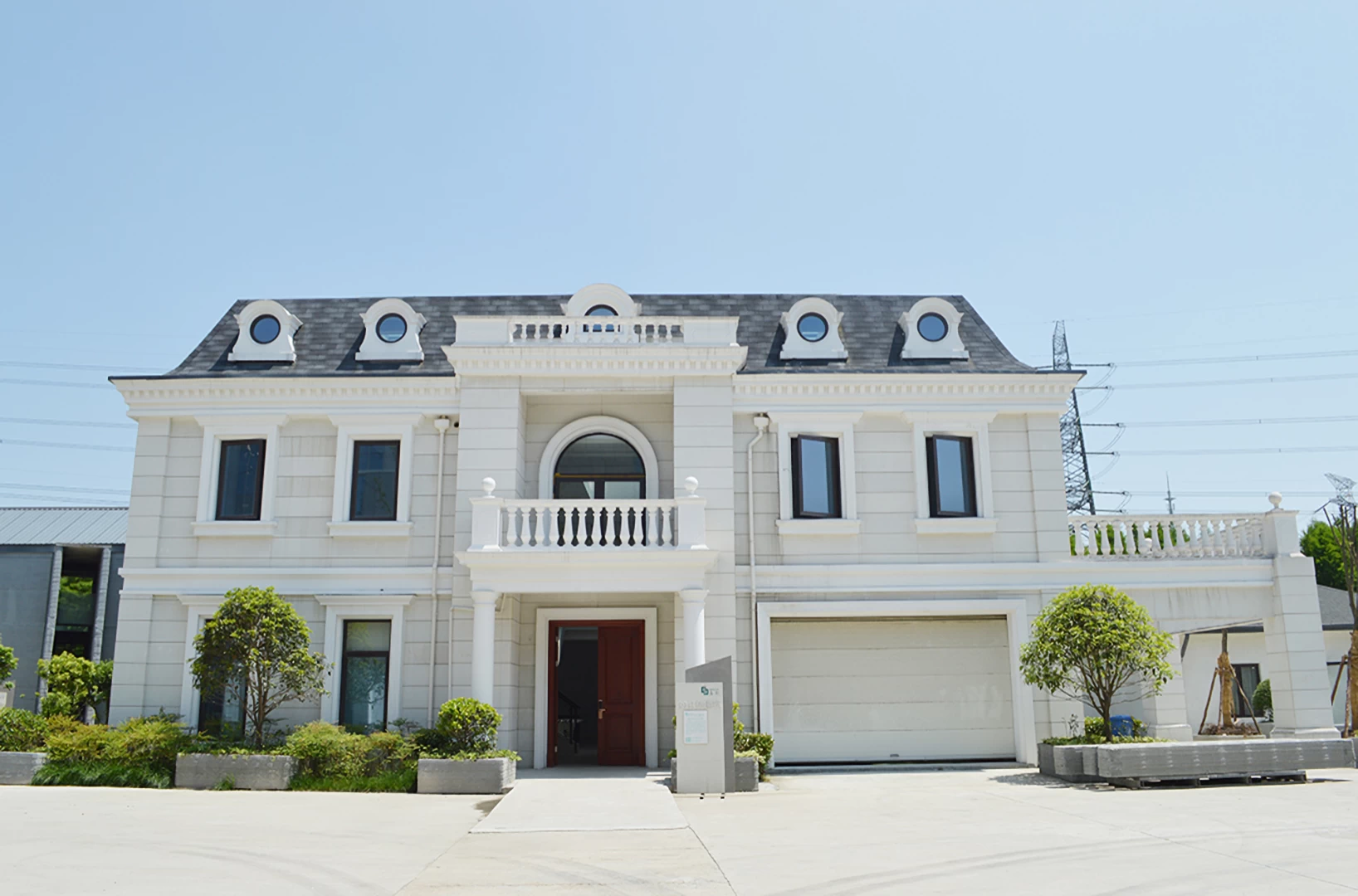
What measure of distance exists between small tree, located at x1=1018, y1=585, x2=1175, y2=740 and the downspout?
9466mm

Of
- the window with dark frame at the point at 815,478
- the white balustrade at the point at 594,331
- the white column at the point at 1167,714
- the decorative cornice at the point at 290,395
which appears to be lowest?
the white column at the point at 1167,714

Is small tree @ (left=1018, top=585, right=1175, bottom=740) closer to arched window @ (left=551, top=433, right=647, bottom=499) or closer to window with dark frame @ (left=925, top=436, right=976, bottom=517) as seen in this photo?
window with dark frame @ (left=925, top=436, right=976, bottom=517)

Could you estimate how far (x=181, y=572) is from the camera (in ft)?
58.5

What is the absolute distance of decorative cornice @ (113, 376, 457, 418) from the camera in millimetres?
18328

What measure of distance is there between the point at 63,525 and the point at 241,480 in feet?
42.1

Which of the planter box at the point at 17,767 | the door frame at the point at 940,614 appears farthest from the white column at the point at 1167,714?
the planter box at the point at 17,767

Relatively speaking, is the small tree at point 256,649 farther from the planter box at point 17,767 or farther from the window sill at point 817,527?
the window sill at point 817,527

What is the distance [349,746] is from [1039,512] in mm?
12140

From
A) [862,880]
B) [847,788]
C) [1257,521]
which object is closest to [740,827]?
[862,880]

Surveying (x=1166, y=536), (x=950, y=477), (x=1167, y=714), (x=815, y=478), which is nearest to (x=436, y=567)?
(x=815, y=478)

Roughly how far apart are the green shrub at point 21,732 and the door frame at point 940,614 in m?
11.3

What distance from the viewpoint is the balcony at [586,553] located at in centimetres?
1611

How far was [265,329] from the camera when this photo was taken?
19.5 meters

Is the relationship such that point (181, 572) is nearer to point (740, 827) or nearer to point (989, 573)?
point (740, 827)
